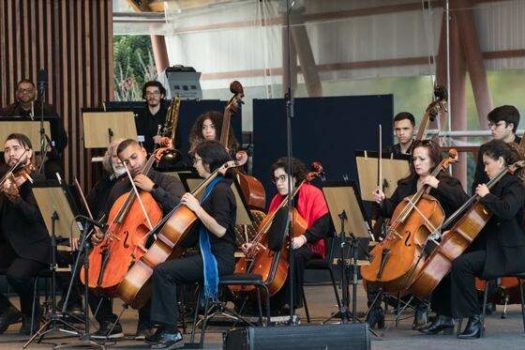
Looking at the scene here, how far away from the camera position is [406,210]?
852cm

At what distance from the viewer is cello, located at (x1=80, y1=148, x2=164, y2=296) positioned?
8.27 meters

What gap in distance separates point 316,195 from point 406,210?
35.8 inches

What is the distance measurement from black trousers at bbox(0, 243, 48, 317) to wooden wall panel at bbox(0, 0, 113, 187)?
3.21m

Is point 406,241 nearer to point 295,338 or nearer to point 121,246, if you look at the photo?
point 121,246

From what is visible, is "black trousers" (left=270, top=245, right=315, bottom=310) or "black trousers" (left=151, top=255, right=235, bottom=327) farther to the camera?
"black trousers" (left=270, top=245, right=315, bottom=310)

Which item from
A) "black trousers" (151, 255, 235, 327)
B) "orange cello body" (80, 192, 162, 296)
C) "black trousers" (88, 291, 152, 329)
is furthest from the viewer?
"black trousers" (88, 291, 152, 329)

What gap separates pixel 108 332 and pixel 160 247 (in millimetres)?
742

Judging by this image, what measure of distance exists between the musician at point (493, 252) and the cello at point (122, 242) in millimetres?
1881

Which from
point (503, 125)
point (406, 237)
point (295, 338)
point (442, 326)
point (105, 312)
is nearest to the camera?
point (295, 338)

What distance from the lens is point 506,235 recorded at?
337 inches

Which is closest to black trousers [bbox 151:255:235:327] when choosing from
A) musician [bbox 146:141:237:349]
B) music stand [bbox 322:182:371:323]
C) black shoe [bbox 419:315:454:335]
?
musician [bbox 146:141:237:349]

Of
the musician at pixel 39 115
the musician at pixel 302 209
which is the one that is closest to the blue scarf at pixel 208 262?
the musician at pixel 302 209

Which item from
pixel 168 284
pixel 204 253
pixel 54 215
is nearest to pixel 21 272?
pixel 54 215

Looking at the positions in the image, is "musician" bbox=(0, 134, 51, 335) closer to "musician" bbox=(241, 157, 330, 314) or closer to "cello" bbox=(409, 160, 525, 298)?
"musician" bbox=(241, 157, 330, 314)
